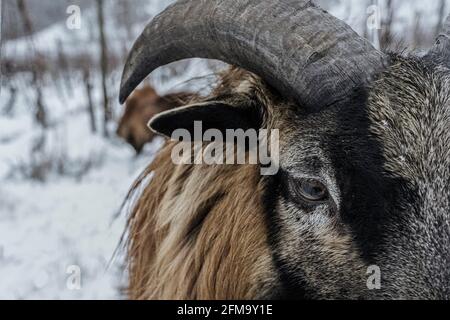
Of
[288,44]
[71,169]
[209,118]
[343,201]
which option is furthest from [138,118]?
[343,201]

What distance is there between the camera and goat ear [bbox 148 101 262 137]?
279 cm

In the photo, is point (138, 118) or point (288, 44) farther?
point (138, 118)

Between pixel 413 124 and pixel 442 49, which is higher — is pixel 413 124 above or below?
below

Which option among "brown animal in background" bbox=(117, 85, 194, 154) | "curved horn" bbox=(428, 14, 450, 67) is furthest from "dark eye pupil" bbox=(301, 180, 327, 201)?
"brown animal in background" bbox=(117, 85, 194, 154)

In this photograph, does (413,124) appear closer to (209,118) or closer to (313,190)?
(313,190)

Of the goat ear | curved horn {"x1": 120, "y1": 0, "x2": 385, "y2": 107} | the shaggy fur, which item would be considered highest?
curved horn {"x1": 120, "y1": 0, "x2": 385, "y2": 107}

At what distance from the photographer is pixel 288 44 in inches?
101

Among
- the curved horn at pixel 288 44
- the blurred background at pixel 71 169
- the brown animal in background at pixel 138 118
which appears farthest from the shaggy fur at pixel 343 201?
the brown animal in background at pixel 138 118

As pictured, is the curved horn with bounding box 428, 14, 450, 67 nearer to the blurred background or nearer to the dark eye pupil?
the blurred background

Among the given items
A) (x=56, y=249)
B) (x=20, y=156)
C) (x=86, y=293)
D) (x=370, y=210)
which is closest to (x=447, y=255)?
(x=370, y=210)

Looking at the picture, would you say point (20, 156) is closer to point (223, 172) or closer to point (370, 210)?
point (223, 172)

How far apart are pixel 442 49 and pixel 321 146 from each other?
1.03 metres

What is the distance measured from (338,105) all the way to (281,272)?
0.91 meters

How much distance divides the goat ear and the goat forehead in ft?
2.19
